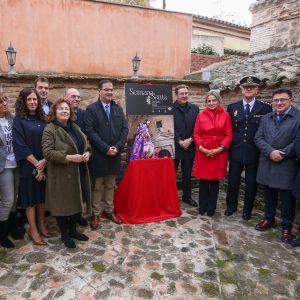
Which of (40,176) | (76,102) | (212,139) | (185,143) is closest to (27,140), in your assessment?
(40,176)

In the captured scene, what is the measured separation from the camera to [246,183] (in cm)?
407

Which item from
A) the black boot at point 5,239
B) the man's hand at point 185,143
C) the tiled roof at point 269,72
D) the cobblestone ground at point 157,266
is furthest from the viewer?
the tiled roof at point 269,72

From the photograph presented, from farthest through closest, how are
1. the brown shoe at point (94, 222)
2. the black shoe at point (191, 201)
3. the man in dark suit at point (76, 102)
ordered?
the black shoe at point (191, 201) < the brown shoe at point (94, 222) < the man in dark suit at point (76, 102)

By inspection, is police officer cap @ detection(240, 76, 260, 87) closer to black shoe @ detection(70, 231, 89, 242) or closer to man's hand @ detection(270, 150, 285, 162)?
man's hand @ detection(270, 150, 285, 162)

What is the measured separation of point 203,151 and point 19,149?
94.0 inches

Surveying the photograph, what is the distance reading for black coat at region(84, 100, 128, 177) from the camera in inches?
141

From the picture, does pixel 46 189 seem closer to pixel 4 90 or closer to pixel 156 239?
pixel 156 239

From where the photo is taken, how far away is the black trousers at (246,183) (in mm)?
4004

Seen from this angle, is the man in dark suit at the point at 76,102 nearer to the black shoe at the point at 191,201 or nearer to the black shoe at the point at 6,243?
the black shoe at the point at 6,243

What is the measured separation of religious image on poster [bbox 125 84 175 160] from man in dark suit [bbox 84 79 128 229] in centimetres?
23

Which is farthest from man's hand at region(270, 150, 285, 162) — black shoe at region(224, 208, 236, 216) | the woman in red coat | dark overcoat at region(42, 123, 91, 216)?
dark overcoat at region(42, 123, 91, 216)

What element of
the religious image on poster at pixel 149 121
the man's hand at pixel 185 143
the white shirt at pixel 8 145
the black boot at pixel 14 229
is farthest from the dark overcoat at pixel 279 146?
the black boot at pixel 14 229

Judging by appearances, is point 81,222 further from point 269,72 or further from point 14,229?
point 269,72

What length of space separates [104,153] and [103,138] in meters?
0.20
